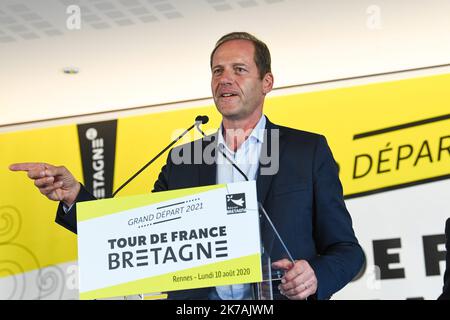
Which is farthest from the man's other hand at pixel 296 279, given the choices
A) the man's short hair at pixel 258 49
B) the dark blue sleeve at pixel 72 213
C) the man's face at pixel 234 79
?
the man's short hair at pixel 258 49

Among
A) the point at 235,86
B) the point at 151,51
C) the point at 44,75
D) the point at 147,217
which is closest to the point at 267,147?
the point at 235,86

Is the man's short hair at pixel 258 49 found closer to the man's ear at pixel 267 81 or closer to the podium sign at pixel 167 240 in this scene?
the man's ear at pixel 267 81

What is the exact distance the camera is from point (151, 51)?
551cm

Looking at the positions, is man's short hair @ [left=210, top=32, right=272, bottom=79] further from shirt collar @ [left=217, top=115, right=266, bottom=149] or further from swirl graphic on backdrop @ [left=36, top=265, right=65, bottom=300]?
swirl graphic on backdrop @ [left=36, top=265, right=65, bottom=300]

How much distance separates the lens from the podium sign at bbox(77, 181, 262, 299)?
2520 mm

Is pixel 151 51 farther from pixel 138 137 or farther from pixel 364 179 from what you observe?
pixel 364 179

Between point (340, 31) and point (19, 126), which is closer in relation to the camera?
point (340, 31)

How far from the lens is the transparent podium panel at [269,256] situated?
8.04 feet

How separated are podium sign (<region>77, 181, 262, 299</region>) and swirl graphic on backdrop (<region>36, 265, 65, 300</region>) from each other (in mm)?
3032

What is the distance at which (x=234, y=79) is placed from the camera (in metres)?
3.26

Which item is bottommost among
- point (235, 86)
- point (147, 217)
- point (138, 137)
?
point (147, 217)

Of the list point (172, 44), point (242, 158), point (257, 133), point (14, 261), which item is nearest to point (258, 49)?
point (257, 133)

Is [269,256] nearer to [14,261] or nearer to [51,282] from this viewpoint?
[51,282]

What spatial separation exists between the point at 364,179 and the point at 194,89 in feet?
4.72
